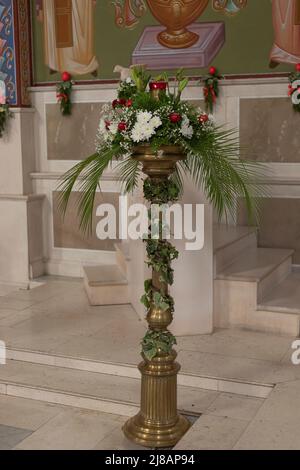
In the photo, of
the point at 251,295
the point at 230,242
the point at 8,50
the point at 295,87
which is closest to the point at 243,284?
the point at 251,295

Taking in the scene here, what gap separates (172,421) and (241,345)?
1.37 meters

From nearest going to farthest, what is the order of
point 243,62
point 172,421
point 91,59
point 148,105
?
1. point 148,105
2. point 172,421
3. point 243,62
4. point 91,59

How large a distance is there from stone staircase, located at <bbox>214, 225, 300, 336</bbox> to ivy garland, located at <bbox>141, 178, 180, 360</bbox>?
5.45 feet

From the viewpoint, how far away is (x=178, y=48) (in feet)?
22.2

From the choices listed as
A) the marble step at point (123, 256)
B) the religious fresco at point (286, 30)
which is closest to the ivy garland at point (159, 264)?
the marble step at point (123, 256)

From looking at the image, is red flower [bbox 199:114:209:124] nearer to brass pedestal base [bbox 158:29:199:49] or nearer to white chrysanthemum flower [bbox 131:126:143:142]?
white chrysanthemum flower [bbox 131:126:143:142]

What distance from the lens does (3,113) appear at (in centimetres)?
726

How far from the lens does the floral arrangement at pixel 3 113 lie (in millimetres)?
7242

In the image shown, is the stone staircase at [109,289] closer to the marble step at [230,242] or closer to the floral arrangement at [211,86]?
the marble step at [230,242]

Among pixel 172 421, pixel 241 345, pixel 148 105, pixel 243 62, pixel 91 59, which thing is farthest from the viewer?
pixel 91 59

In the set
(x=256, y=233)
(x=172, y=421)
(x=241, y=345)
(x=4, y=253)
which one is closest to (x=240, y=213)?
(x=256, y=233)

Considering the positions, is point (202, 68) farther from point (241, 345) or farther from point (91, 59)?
point (241, 345)

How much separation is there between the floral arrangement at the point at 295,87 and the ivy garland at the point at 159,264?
9.91 ft

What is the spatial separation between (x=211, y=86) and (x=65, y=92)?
1.60 meters
